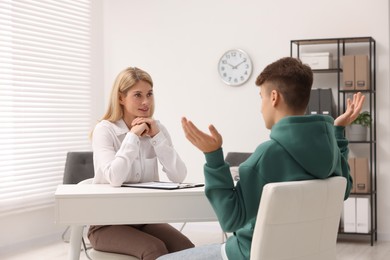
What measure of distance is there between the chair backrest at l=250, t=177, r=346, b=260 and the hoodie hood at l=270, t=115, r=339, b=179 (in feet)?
0.18

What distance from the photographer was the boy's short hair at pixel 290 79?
2324 millimetres

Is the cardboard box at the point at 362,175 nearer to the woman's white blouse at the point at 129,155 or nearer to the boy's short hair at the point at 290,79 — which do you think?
the woman's white blouse at the point at 129,155

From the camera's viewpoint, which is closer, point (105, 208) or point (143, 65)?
point (105, 208)

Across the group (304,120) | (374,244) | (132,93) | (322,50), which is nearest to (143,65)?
(322,50)

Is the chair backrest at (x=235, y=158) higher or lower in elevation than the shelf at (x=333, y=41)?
lower

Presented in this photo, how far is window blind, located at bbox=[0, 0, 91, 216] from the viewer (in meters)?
6.10

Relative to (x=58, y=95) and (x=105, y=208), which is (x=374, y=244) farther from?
(x=105, y=208)

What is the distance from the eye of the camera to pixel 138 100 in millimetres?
3508

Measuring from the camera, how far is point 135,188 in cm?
282

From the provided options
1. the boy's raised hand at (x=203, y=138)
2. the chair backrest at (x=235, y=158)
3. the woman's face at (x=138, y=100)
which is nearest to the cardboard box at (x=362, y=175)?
the chair backrest at (x=235, y=158)

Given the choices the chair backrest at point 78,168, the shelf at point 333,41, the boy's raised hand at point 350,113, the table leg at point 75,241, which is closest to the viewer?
→ the boy's raised hand at point 350,113

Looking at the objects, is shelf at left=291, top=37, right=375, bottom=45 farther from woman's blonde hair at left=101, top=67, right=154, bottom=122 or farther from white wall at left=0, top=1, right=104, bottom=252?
woman's blonde hair at left=101, top=67, right=154, bottom=122

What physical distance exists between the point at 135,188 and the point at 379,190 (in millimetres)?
4429

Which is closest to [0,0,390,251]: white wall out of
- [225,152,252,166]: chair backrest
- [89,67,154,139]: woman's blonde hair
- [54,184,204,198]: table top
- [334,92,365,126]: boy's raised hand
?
[225,152,252,166]: chair backrest
